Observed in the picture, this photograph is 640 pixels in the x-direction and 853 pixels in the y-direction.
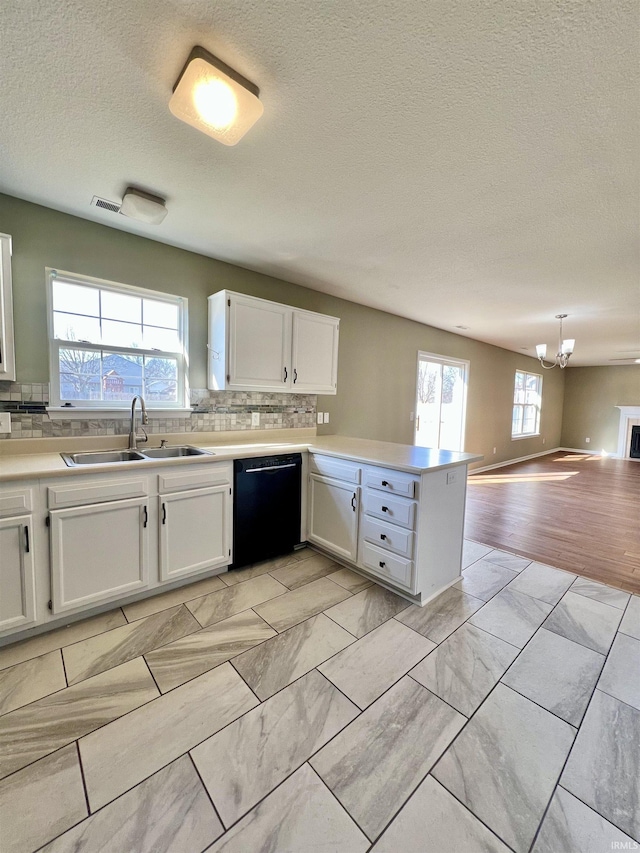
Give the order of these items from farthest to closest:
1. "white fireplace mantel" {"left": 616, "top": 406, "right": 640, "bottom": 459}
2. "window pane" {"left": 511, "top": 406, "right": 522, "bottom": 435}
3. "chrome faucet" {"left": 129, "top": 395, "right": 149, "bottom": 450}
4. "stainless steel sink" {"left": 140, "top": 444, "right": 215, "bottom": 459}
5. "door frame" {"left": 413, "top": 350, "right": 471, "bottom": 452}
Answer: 1. "white fireplace mantel" {"left": 616, "top": 406, "right": 640, "bottom": 459}
2. "window pane" {"left": 511, "top": 406, "right": 522, "bottom": 435}
3. "door frame" {"left": 413, "top": 350, "right": 471, "bottom": 452}
4. "stainless steel sink" {"left": 140, "top": 444, "right": 215, "bottom": 459}
5. "chrome faucet" {"left": 129, "top": 395, "right": 149, "bottom": 450}

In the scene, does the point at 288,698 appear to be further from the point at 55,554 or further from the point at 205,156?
the point at 205,156

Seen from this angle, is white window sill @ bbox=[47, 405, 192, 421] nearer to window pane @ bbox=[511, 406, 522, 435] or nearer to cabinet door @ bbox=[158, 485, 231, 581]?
cabinet door @ bbox=[158, 485, 231, 581]

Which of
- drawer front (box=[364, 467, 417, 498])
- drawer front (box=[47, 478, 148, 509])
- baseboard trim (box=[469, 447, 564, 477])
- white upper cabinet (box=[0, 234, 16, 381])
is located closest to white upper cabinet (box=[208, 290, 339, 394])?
drawer front (box=[47, 478, 148, 509])

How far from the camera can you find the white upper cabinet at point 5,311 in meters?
1.96

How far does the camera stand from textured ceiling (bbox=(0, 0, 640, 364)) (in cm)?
109

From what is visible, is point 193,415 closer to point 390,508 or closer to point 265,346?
point 265,346

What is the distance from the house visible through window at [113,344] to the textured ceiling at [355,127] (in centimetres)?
48

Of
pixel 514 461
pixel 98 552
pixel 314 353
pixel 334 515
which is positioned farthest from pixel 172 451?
pixel 514 461

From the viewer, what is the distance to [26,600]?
5.94ft

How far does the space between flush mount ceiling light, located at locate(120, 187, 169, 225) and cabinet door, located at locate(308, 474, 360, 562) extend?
2056 mm

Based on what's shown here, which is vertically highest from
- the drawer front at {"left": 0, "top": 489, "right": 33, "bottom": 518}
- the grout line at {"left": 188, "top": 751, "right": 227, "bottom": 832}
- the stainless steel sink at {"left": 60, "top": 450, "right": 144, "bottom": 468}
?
the stainless steel sink at {"left": 60, "top": 450, "right": 144, "bottom": 468}

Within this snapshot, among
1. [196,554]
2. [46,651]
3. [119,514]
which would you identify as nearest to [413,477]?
[196,554]

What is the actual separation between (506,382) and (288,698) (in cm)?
701

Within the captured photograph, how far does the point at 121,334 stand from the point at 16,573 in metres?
1.62
